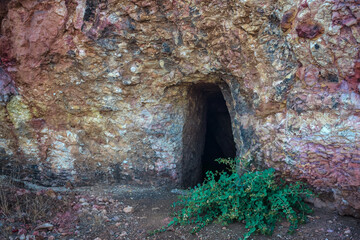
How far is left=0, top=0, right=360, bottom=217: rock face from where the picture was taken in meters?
2.47

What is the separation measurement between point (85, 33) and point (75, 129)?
103cm

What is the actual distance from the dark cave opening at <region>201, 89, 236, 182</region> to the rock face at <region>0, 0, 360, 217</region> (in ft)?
2.79

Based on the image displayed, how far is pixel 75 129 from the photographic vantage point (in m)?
3.44

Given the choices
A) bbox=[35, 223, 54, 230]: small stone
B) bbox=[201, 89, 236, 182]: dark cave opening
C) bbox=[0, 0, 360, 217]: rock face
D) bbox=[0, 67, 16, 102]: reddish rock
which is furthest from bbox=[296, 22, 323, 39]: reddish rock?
bbox=[0, 67, 16, 102]: reddish rock

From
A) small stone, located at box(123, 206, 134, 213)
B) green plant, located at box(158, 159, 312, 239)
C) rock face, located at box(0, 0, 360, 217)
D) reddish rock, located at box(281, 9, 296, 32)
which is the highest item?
reddish rock, located at box(281, 9, 296, 32)

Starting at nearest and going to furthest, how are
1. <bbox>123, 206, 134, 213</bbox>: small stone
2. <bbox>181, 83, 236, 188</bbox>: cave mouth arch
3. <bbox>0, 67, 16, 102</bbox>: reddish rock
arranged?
1. <bbox>123, 206, 134, 213</bbox>: small stone
2. <bbox>0, 67, 16, 102</bbox>: reddish rock
3. <bbox>181, 83, 236, 188</bbox>: cave mouth arch

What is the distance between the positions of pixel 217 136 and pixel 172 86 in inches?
79.6

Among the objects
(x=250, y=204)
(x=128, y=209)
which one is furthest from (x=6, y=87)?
(x=250, y=204)

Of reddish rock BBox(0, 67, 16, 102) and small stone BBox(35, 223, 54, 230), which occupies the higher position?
reddish rock BBox(0, 67, 16, 102)

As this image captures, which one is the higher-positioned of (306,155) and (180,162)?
(306,155)

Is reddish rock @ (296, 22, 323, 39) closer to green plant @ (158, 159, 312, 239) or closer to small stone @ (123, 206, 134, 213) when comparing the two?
green plant @ (158, 159, 312, 239)

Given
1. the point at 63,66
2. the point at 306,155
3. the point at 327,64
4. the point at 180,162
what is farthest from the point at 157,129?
the point at 327,64

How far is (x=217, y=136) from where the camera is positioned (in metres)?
5.11

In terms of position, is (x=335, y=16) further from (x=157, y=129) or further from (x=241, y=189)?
(x=157, y=129)
